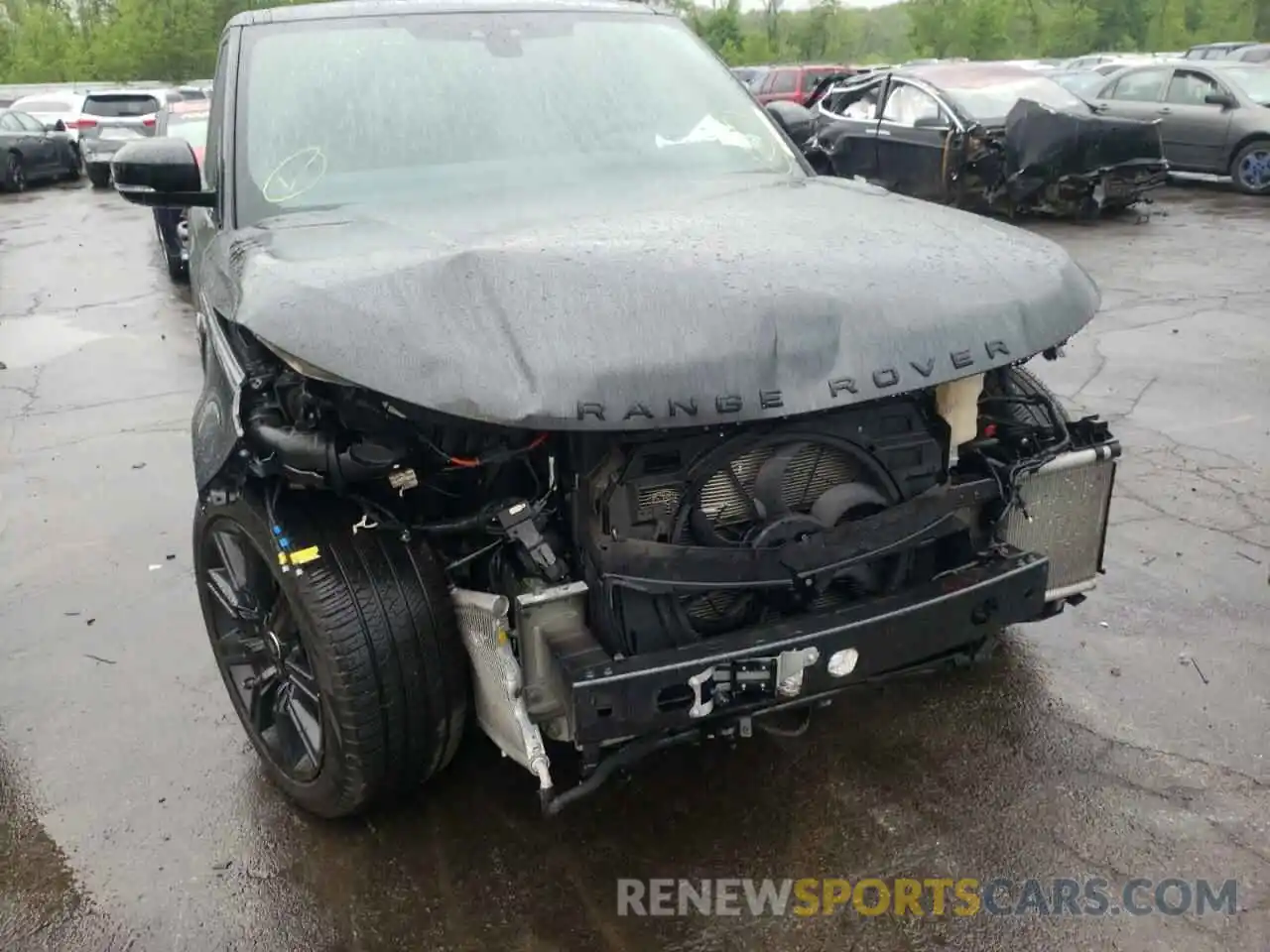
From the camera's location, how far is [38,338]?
827 cm

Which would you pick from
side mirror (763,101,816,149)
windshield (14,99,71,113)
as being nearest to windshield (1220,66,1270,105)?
side mirror (763,101,816,149)

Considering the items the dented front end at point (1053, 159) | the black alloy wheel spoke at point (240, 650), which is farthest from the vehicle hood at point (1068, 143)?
the black alloy wheel spoke at point (240, 650)

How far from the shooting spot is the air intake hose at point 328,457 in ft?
7.52

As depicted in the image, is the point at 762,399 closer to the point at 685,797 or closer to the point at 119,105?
the point at 685,797

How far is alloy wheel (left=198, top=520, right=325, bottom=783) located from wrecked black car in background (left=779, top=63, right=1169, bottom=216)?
9702 millimetres

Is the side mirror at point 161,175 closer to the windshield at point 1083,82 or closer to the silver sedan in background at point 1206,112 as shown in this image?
the silver sedan in background at point 1206,112

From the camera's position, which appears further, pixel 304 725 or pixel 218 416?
pixel 304 725

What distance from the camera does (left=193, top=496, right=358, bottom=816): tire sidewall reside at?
8.09 ft

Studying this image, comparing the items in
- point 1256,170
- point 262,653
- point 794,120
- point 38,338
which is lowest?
point 38,338

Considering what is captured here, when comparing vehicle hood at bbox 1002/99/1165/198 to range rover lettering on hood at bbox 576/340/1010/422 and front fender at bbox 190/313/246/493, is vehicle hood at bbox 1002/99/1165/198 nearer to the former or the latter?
range rover lettering on hood at bbox 576/340/1010/422

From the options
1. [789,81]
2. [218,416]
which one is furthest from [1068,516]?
[789,81]

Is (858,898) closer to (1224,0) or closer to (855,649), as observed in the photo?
(855,649)

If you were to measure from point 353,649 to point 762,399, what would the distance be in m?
1.07

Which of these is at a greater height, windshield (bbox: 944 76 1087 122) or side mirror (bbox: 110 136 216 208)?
side mirror (bbox: 110 136 216 208)
